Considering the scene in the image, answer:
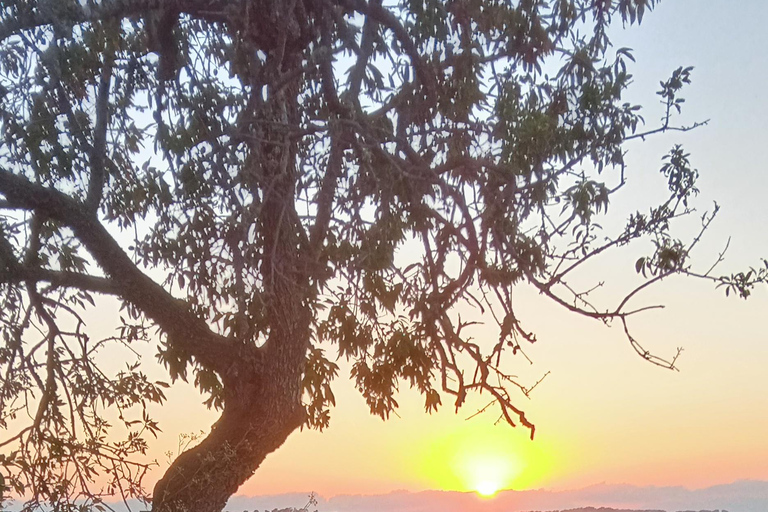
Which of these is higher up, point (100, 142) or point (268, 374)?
point (100, 142)

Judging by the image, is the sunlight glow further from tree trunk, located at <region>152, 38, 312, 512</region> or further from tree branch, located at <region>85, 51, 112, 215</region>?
tree branch, located at <region>85, 51, 112, 215</region>

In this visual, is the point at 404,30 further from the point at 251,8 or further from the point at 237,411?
the point at 237,411

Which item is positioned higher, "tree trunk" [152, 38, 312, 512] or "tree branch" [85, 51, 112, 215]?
"tree branch" [85, 51, 112, 215]

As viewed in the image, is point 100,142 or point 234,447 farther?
point 100,142

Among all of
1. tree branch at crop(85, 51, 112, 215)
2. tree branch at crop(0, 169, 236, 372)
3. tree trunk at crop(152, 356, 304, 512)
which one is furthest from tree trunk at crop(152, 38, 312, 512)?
tree branch at crop(85, 51, 112, 215)

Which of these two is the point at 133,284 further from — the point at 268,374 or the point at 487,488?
the point at 487,488

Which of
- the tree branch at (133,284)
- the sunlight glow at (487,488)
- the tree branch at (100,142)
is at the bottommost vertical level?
the sunlight glow at (487,488)

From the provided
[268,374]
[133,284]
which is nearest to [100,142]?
[133,284]

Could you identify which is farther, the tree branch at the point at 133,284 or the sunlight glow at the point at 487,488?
the sunlight glow at the point at 487,488

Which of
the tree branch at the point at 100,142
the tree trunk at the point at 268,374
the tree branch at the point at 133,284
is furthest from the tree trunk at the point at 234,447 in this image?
the tree branch at the point at 100,142

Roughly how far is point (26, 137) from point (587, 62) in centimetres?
321

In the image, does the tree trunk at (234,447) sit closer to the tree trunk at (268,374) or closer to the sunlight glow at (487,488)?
the tree trunk at (268,374)

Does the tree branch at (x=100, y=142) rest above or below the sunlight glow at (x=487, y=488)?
above

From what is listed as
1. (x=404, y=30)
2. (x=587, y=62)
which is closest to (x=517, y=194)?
(x=587, y=62)
